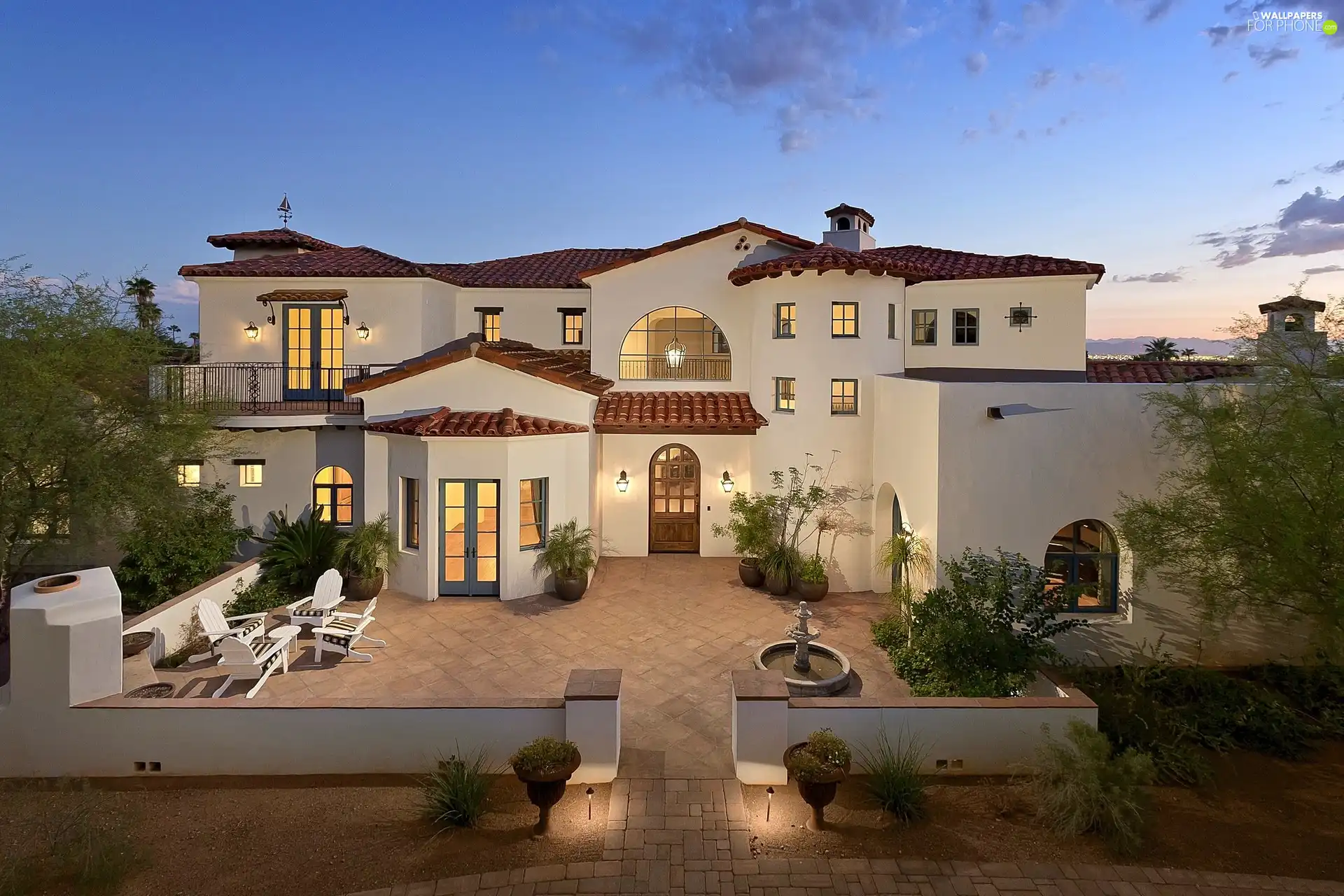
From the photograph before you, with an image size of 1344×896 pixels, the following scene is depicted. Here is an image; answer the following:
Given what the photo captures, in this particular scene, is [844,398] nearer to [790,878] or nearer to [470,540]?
[470,540]

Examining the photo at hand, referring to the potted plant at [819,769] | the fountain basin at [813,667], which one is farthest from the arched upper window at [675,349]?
the potted plant at [819,769]

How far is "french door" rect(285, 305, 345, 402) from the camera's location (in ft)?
51.5

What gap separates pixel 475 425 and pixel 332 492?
5.95 m

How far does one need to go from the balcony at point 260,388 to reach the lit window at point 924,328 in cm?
1421

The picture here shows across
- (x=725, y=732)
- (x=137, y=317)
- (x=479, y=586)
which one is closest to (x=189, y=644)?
(x=479, y=586)

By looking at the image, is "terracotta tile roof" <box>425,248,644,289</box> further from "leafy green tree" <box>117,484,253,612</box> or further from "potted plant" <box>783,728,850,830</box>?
"potted plant" <box>783,728,850,830</box>

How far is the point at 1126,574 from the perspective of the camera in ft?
31.3

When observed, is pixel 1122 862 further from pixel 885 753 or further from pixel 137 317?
pixel 137 317

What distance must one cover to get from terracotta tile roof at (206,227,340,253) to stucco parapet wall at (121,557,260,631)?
11.1m

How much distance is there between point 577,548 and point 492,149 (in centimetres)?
1567

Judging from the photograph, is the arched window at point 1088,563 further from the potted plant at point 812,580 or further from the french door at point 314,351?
the french door at point 314,351

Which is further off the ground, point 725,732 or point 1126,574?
point 1126,574

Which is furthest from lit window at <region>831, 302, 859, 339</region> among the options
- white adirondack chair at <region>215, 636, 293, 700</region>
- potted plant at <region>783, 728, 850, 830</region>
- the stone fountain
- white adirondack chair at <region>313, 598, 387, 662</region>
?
white adirondack chair at <region>215, 636, 293, 700</region>

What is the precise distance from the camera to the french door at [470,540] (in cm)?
1218
